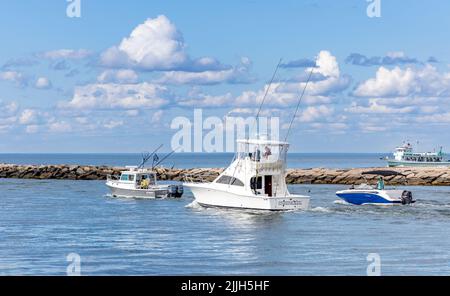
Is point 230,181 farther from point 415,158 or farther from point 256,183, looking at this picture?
point 415,158

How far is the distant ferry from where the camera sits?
151750 mm

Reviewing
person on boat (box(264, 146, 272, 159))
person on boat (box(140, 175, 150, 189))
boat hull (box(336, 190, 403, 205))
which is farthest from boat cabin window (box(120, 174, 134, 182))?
person on boat (box(264, 146, 272, 159))

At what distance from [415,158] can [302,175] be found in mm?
50426

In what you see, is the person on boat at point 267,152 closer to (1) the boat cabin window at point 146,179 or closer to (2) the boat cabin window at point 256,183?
(2) the boat cabin window at point 256,183

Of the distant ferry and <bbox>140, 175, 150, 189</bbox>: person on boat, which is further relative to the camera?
the distant ferry

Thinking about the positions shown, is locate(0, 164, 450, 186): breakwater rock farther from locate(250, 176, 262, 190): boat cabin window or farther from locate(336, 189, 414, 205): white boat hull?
locate(250, 176, 262, 190): boat cabin window

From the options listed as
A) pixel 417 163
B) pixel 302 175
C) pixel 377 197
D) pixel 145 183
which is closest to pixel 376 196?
pixel 377 197

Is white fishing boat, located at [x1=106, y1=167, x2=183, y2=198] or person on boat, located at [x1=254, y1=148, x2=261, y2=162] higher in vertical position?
person on boat, located at [x1=254, y1=148, x2=261, y2=162]

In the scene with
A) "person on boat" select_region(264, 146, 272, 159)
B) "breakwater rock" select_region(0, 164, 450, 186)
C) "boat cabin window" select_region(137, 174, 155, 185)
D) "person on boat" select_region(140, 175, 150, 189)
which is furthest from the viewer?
"breakwater rock" select_region(0, 164, 450, 186)

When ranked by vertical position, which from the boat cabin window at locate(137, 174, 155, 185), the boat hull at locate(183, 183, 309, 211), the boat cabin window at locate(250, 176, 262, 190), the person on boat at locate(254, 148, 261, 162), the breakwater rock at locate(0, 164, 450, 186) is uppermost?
the person on boat at locate(254, 148, 261, 162)

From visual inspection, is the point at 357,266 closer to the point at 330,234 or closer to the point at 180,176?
the point at 330,234

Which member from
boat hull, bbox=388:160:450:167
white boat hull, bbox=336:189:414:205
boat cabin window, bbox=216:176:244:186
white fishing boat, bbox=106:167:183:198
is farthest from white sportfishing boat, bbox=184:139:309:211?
boat hull, bbox=388:160:450:167

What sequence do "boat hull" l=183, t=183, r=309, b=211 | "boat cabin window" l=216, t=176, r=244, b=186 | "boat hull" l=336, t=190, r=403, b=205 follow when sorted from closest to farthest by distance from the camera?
1. "boat hull" l=183, t=183, r=309, b=211
2. "boat cabin window" l=216, t=176, r=244, b=186
3. "boat hull" l=336, t=190, r=403, b=205
